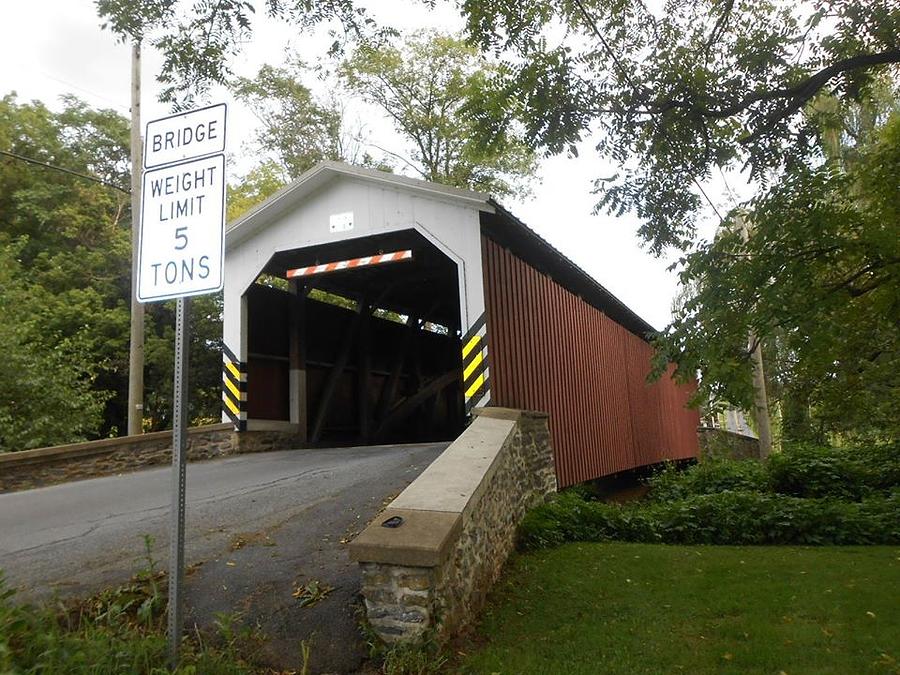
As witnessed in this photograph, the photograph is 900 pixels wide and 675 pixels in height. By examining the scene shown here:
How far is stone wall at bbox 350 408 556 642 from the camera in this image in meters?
3.58

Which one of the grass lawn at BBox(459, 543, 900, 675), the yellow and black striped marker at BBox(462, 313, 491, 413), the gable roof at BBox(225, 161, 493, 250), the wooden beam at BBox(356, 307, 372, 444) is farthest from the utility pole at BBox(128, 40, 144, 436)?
the grass lawn at BBox(459, 543, 900, 675)

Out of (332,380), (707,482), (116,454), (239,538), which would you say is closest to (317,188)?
(332,380)

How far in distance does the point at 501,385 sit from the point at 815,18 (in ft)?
16.5

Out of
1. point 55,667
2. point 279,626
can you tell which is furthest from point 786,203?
point 55,667

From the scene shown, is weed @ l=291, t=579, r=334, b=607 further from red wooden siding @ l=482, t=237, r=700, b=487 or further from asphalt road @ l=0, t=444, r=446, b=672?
red wooden siding @ l=482, t=237, r=700, b=487

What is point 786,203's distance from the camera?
5.99 m

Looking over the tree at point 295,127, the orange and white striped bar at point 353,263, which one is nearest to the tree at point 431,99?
the tree at point 295,127

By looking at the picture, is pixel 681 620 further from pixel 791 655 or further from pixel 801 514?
pixel 801 514

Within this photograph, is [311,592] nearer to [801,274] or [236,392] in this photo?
[801,274]

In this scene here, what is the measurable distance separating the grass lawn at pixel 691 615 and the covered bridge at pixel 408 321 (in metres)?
3.21

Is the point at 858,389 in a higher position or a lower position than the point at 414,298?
lower

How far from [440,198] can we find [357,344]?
17.0ft

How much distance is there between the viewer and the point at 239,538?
4.90 meters

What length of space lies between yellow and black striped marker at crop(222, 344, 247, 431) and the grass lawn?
18.0 feet
